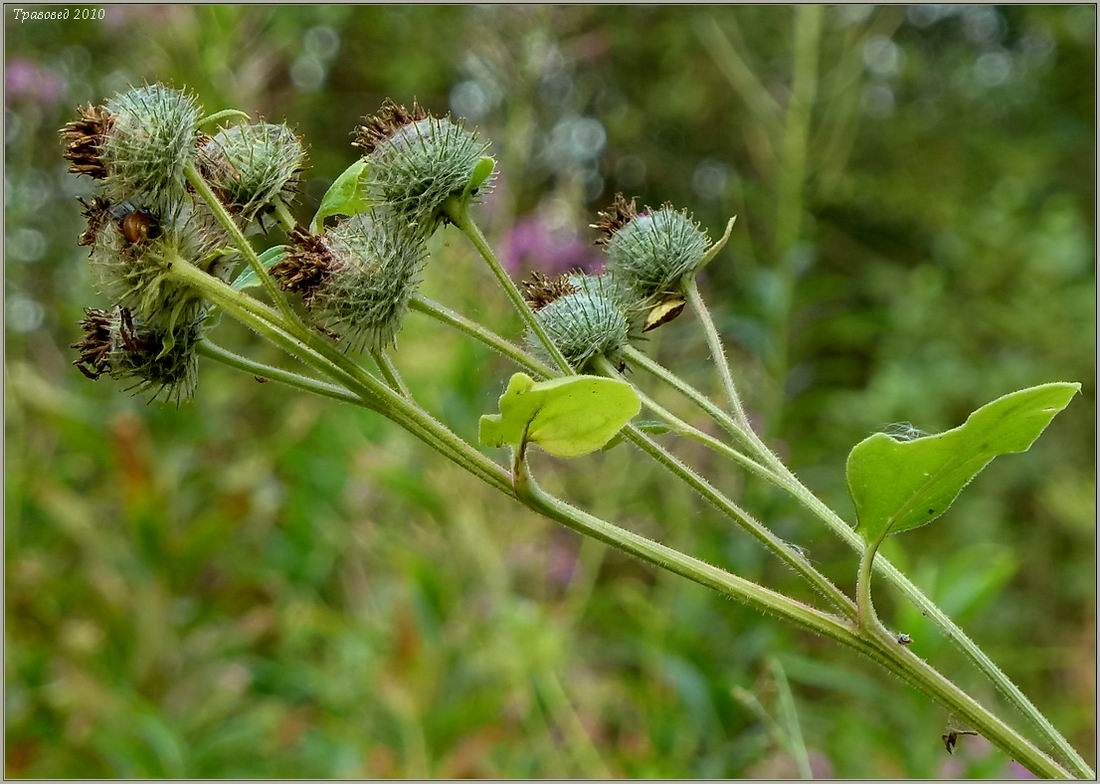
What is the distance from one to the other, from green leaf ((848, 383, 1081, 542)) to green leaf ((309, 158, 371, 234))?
61cm

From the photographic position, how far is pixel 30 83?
12.7 feet

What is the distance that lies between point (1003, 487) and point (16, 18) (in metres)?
5.79

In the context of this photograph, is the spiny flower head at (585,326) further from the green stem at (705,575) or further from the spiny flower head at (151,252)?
the spiny flower head at (151,252)

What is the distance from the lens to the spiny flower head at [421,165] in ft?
4.02

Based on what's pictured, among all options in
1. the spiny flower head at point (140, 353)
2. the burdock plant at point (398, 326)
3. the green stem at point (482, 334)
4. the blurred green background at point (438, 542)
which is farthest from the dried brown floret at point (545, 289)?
the blurred green background at point (438, 542)

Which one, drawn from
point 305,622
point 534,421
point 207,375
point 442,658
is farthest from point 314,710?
point 534,421

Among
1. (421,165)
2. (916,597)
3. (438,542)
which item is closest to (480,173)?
(421,165)

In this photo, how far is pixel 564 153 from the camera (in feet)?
19.1

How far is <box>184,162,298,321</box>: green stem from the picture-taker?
42.3 inches

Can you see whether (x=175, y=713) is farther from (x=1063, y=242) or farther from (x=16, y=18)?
(x=1063, y=242)

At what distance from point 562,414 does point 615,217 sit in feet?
1.85

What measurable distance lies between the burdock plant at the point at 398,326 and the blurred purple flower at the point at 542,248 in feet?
7.21

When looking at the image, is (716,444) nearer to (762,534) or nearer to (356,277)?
(762,534)

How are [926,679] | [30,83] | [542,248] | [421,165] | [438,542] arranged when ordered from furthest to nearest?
[30,83], [542,248], [438,542], [421,165], [926,679]
